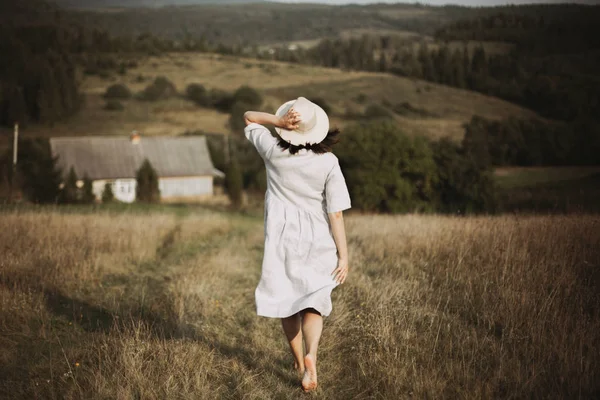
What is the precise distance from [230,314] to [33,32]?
98.6m

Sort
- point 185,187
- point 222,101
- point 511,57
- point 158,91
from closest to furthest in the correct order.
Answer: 1. point 185,187
2. point 511,57
3. point 222,101
4. point 158,91

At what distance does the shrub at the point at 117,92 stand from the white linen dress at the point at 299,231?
84160 mm

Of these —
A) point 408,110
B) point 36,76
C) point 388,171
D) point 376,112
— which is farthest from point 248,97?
point 388,171

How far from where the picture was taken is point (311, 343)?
4391mm

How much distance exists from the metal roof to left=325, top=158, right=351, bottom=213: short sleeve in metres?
52.2

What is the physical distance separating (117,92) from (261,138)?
85.0 metres

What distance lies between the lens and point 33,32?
9288 cm

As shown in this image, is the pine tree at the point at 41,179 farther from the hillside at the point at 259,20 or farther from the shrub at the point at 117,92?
the hillside at the point at 259,20

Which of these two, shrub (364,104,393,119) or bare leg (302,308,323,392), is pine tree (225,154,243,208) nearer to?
shrub (364,104,393,119)

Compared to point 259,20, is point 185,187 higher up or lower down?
lower down

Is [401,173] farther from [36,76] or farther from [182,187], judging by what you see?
[36,76]

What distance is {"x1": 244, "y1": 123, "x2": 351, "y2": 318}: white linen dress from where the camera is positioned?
171 inches

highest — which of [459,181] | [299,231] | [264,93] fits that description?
[299,231]

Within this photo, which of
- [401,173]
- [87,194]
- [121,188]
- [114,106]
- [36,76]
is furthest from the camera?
[36,76]
